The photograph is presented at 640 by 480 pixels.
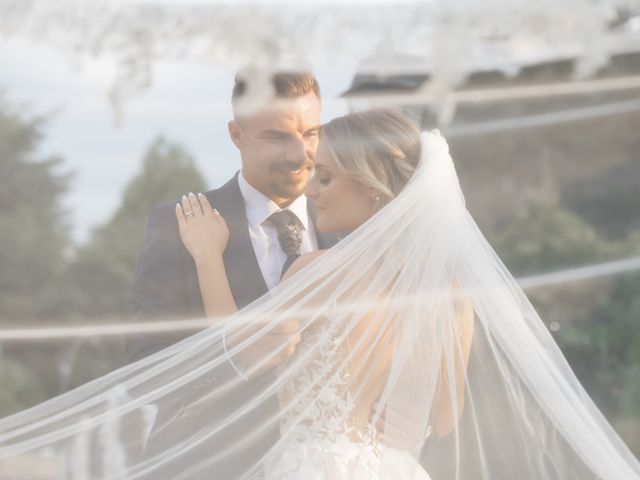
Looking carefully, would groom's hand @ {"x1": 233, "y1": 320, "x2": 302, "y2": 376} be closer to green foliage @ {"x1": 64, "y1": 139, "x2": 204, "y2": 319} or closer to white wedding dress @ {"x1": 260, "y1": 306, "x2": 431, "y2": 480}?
white wedding dress @ {"x1": 260, "y1": 306, "x2": 431, "y2": 480}

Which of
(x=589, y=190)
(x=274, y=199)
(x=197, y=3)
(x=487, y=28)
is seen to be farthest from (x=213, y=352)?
(x=589, y=190)

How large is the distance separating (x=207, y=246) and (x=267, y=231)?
0.16 metres

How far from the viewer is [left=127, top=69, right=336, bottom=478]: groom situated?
1.96 metres

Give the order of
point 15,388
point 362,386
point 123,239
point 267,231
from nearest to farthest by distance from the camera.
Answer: point 362,386 < point 267,231 < point 123,239 < point 15,388

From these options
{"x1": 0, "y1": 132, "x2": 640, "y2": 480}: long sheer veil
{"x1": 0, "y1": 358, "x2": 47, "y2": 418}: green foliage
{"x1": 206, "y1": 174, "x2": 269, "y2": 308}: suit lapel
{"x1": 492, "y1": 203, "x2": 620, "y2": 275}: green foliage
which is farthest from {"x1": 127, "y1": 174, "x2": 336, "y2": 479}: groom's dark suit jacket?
{"x1": 0, "y1": 358, "x2": 47, "y2": 418}: green foliage

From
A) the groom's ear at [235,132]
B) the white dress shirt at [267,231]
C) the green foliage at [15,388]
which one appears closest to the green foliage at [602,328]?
the white dress shirt at [267,231]

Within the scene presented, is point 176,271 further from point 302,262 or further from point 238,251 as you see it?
point 302,262

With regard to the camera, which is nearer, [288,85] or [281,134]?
[288,85]

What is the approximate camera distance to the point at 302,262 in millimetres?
2012

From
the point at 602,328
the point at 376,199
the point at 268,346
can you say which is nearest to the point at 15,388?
the point at 268,346

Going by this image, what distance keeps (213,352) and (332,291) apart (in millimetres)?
263

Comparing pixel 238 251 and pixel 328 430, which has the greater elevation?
pixel 238 251

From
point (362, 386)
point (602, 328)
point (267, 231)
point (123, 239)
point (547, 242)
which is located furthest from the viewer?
point (602, 328)

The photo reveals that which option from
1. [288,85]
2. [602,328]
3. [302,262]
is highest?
[288,85]
